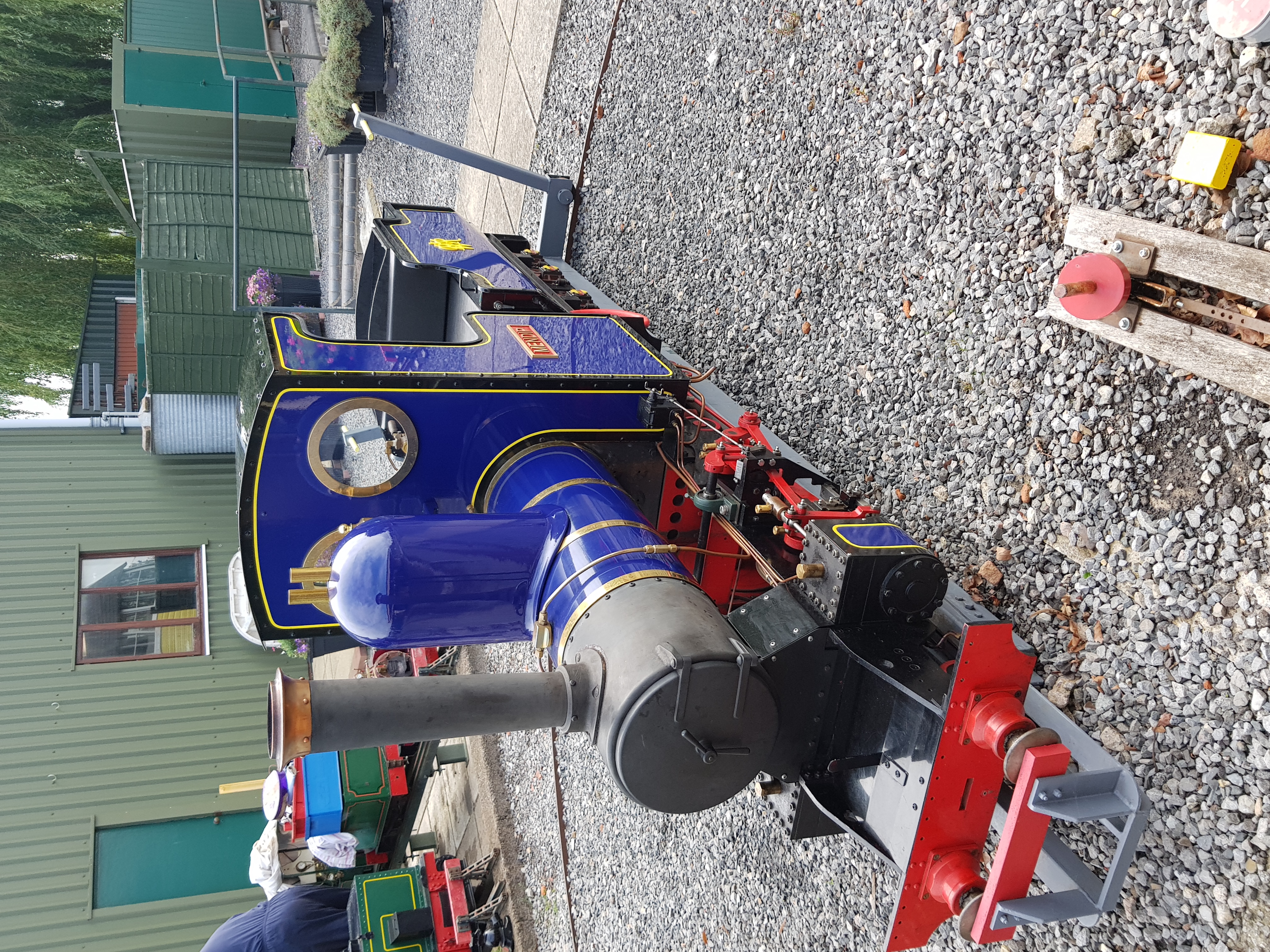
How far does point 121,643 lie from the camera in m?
11.1

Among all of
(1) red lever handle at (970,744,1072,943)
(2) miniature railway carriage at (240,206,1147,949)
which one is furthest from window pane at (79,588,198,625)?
(1) red lever handle at (970,744,1072,943)

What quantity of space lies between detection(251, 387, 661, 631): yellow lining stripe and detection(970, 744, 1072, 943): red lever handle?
90.3 inches

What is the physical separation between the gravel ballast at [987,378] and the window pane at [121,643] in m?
8.21

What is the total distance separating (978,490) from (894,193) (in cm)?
136

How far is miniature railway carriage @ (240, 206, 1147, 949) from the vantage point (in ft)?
8.45

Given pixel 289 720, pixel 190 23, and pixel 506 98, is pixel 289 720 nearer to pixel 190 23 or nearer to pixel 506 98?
pixel 506 98

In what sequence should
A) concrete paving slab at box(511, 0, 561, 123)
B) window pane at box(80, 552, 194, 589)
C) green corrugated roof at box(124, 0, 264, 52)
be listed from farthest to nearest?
green corrugated roof at box(124, 0, 264, 52) → window pane at box(80, 552, 194, 589) → concrete paving slab at box(511, 0, 561, 123)

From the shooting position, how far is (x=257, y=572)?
3.66 m

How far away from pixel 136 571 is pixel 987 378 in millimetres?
11729

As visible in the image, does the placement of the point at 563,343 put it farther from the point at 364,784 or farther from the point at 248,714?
the point at 248,714

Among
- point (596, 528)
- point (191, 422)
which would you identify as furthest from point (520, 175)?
point (191, 422)

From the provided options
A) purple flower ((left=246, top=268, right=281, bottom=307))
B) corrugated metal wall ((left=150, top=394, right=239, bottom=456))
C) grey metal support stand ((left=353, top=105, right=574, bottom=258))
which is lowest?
corrugated metal wall ((left=150, top=394, right=239, bottom=456))

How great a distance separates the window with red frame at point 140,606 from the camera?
11.1m

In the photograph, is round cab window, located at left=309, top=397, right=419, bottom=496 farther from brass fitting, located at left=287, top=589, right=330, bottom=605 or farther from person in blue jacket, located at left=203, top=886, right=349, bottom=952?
person in blue jacket, located at left=203, top=886, right=349, bottom=952
